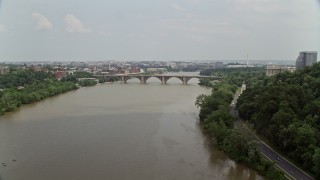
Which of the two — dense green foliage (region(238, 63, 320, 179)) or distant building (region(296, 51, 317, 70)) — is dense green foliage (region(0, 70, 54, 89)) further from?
distant building (region(296, 51, 317, 70))

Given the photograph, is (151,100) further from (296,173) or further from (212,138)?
(296,173)

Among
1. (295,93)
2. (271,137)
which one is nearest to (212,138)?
(271,137)

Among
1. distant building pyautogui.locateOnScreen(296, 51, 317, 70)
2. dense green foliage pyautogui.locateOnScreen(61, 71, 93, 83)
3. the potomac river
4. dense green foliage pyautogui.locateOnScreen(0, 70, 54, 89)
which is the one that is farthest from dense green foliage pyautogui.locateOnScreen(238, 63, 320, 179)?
dense green foliage pyautogui.locateOnScreen(61, 71, 93, 83)

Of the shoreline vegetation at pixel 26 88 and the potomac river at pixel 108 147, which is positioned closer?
the potomac river at pixel 108 147

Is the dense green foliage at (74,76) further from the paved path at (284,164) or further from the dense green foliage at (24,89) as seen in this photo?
the paved path at (284,164)

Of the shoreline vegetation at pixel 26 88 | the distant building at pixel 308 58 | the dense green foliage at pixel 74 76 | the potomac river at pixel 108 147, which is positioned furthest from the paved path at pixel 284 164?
the dense green foliage at pixel 74 76
